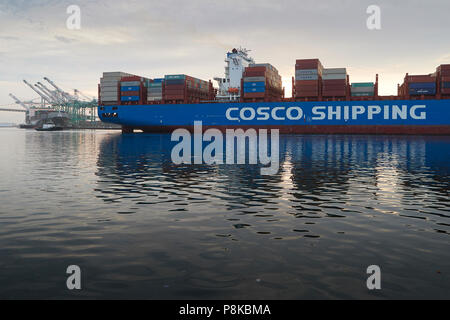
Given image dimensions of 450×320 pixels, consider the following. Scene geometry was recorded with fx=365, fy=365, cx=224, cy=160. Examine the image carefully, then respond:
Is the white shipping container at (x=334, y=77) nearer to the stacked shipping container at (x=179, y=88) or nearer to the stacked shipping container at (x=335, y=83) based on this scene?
the stacked shipping container at (x=335, y=83)

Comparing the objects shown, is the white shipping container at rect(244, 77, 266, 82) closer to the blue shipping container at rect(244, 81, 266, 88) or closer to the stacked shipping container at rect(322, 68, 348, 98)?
the blue shipping container at rect(244, 81, 266, 88)

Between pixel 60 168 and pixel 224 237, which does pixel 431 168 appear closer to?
pixel 224 237

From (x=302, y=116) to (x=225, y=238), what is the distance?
6777 cm

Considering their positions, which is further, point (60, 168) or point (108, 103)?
point (108, 103)

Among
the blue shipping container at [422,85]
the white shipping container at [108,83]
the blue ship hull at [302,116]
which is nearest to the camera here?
the blue shipping container at [422,85]

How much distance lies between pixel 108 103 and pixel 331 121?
52651 mm

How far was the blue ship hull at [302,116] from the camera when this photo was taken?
67.8 metres

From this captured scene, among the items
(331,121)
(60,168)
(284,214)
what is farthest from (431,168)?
(331,121)

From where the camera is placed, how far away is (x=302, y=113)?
244ft

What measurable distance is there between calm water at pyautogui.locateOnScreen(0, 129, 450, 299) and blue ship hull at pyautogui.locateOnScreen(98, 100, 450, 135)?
181 ft

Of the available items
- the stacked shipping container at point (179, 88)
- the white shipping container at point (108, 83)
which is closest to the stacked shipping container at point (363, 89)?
the stacked shipping container at point (179, 88)

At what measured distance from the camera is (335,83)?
7256 cm

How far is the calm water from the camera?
6.77 m

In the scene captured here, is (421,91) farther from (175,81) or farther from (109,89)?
(109,89)
